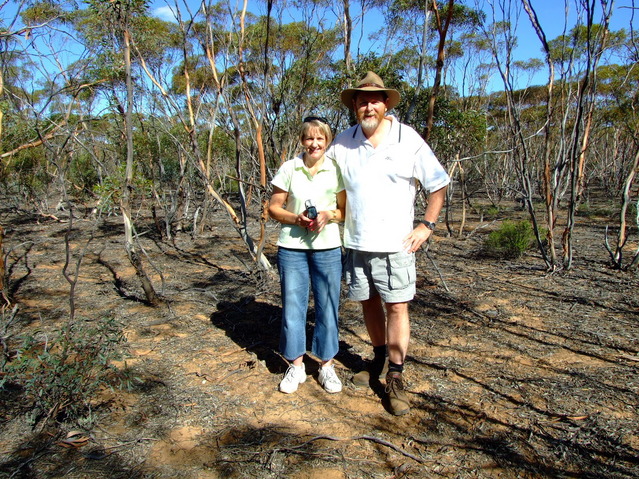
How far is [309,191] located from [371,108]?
48 centimetres

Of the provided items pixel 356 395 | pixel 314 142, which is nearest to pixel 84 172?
pixel 314 142

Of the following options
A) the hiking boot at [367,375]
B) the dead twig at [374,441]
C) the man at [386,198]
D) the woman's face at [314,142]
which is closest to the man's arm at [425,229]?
the man at [386,198]

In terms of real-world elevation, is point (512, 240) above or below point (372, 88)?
below

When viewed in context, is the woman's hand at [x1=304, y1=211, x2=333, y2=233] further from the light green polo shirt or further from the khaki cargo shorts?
the khaki cargo shorts

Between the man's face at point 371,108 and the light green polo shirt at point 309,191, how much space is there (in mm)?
266

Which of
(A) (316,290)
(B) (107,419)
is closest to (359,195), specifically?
(A) (316,290)

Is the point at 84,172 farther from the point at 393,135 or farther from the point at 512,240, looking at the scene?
the point at 393,135

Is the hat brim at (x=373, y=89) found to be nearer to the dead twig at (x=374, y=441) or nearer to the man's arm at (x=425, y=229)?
the man's arm at (x=425, y=229)

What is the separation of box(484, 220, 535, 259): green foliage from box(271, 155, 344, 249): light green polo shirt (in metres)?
3.58

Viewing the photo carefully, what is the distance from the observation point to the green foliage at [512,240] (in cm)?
516

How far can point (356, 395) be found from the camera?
239cm

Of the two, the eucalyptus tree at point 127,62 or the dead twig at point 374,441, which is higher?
the eucalyptus tree at point 127,62

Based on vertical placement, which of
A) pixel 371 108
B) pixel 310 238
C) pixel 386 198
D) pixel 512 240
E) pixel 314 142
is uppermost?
pixel 371 108

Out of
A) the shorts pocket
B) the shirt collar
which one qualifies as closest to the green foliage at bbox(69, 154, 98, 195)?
the shirt collar
